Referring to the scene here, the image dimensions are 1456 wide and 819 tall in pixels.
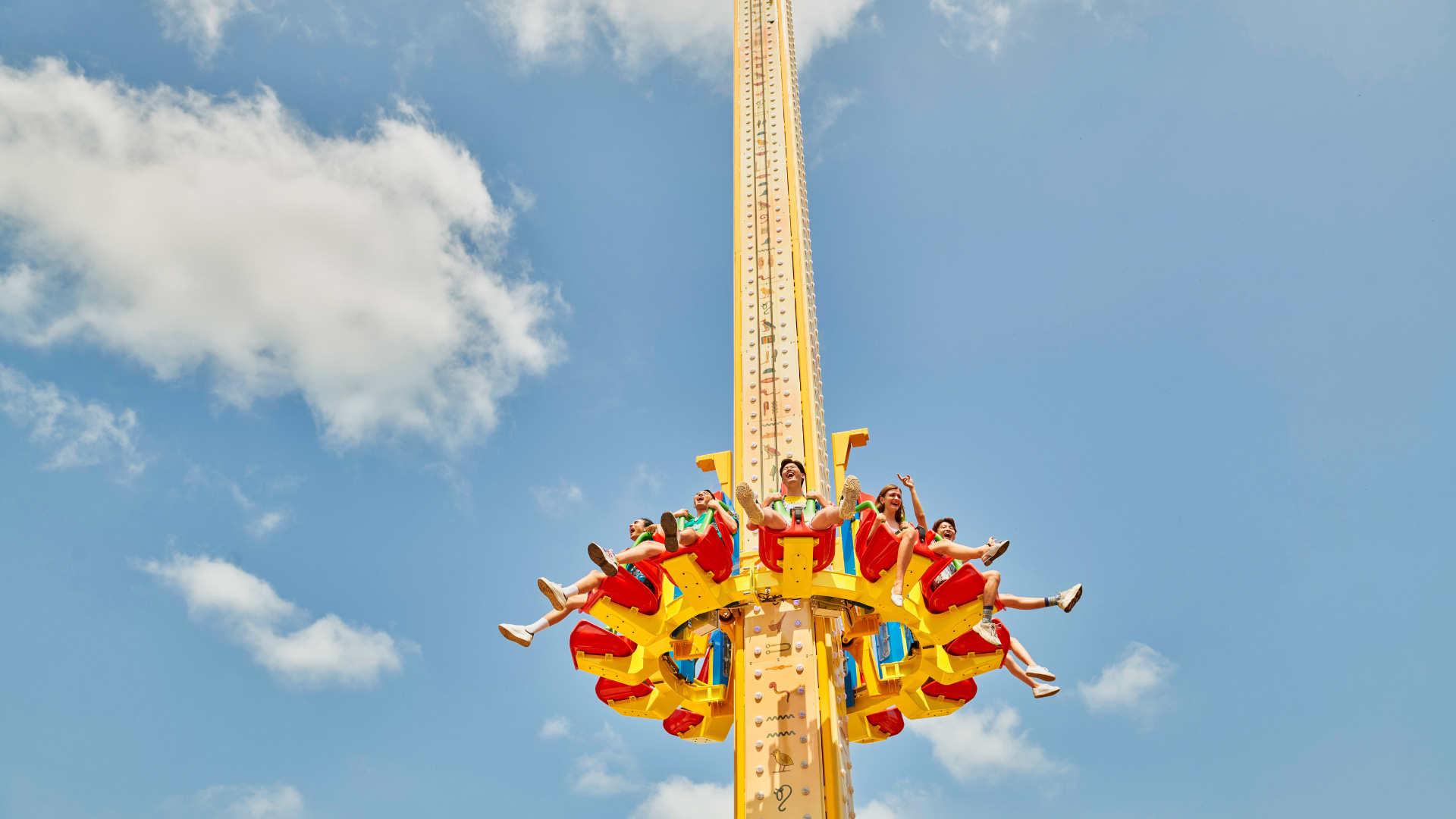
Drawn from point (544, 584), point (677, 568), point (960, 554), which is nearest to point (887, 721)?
point (960, 554)

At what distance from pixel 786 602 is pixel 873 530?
119 cm

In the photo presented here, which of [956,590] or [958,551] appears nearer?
[956,590]

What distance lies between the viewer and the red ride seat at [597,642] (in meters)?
7.69

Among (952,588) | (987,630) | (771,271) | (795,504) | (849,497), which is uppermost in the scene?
(771,271)

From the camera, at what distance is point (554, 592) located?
7.37 meters

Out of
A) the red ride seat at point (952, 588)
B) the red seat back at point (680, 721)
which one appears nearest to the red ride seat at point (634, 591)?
the red seat back at point (680, 721)

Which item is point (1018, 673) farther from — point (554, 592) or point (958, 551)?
point (554, 592)

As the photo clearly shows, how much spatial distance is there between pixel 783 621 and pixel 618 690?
1.71 m

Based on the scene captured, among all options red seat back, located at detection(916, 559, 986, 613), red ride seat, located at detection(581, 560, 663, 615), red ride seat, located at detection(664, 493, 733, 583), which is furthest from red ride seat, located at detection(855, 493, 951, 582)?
red ride seat, located at detection(581, 560, 663, 615)

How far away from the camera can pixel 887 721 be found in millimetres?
9320

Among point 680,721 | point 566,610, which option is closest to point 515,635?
→ point 566,610

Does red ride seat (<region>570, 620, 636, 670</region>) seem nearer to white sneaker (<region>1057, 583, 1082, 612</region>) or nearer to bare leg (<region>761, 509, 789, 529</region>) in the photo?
bare leg (<region>761, 509, 789, 529</region>)

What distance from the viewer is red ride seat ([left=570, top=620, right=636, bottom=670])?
769 centimetres

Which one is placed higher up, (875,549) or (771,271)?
(771,271)
